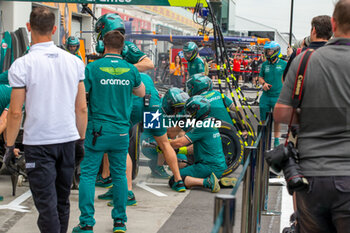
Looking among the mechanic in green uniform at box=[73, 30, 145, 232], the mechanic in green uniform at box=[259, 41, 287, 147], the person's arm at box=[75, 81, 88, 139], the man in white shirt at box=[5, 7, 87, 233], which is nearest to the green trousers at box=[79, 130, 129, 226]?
the mechanic in green uniform at box=[73, 30, 145, 232]

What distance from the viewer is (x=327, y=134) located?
115 inches

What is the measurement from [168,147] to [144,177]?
1.10 metres

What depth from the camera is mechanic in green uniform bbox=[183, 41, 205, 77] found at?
431 inches

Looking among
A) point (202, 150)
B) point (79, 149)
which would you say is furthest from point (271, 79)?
point (79, 149)

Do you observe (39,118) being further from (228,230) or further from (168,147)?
(168,147)

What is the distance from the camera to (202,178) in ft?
23.6

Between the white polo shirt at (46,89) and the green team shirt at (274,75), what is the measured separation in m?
7.39

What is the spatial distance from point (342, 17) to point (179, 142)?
4.42m

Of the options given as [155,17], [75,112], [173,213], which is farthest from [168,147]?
[155,17]

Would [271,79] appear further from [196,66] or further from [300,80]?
[300,80]

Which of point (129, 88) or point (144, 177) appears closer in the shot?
point (129, 88)

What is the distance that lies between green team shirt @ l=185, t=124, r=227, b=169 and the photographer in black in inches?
160

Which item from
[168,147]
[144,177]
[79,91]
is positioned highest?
[79,91]

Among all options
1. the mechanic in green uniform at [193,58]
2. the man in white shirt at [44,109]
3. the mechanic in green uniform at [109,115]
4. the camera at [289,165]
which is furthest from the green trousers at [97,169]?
the mechanic in green uniform at [193,58]
